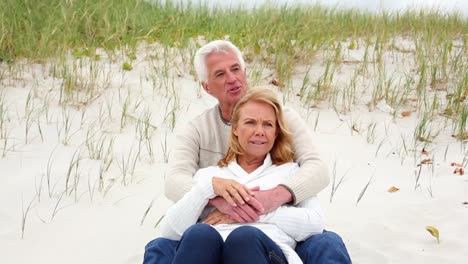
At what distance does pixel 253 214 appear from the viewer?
260 centimetres

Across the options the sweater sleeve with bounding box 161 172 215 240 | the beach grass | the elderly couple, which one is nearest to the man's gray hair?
the elderly couple

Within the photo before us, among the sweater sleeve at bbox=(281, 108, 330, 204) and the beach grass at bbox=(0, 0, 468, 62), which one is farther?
the beach grass at bbox=(0, 0, 468, 62)

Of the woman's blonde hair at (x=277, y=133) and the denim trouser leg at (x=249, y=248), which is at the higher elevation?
the woman's blonde hair at (x=277, y=133)

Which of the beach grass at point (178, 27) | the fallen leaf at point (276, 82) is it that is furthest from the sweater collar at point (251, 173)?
the beach grass at point (178, 27)

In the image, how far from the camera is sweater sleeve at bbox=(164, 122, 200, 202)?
2.91 meters

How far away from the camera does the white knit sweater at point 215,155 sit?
2.79 metres

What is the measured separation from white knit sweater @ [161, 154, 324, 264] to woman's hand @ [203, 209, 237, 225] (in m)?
0.03

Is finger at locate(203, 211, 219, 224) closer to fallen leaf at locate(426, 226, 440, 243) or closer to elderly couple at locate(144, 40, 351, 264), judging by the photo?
elderly couple at locate(144, 40, 351, 264)

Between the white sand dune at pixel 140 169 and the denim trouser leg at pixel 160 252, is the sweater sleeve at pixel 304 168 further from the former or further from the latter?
the white sand dune at pixel 140 169

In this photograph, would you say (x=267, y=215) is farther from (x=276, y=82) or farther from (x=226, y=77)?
(x=276, y=82)

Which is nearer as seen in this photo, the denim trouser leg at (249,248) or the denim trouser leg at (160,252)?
the denim trouser leg at (249,248)

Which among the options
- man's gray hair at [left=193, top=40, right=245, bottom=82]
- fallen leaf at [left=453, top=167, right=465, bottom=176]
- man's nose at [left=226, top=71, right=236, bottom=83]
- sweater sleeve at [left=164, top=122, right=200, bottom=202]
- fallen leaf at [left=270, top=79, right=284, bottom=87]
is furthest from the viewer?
fallen leaf at [left=270, top=79, right=284, bottom=87]

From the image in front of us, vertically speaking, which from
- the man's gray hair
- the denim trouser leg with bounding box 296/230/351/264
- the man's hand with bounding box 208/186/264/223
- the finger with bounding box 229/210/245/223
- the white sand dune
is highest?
the man's gray hair

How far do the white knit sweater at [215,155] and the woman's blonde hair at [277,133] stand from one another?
0.35 ft
